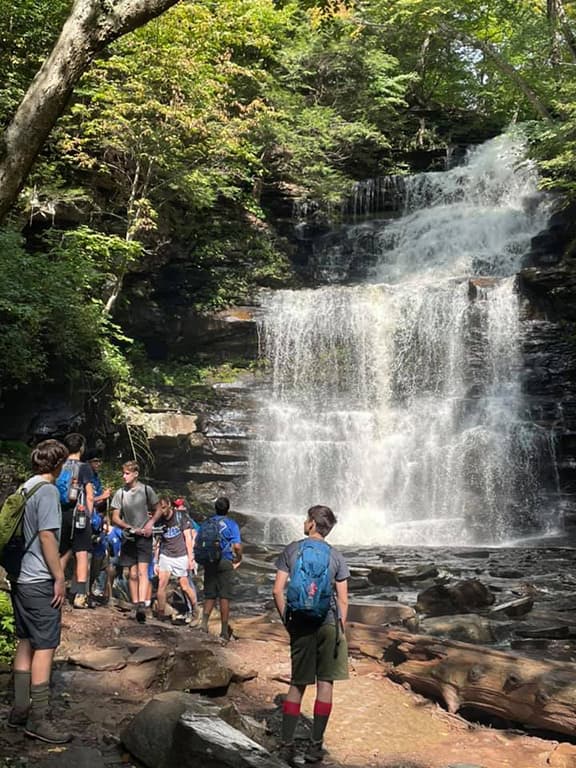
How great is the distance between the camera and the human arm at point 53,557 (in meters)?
4.23

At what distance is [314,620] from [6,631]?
2956mm

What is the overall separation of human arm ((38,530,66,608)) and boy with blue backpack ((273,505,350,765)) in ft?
4.71

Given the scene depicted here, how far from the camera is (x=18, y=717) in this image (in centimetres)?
420

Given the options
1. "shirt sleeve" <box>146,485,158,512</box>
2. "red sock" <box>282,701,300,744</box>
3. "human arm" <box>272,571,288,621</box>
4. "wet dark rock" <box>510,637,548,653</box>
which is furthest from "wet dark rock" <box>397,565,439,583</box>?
"human arm" <box>272,571,288,621</box>

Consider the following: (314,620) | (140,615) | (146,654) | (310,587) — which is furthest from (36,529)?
(140,615)

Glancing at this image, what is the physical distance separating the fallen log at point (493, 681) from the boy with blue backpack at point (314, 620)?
152 centimetres

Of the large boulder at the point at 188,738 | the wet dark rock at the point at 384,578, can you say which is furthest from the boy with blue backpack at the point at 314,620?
the wet dark rock at the point at 384,578

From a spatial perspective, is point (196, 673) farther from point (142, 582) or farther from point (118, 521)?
point (118, 521)

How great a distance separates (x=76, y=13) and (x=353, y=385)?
18.2 meters

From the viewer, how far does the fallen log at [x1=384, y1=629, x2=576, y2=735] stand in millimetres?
4973

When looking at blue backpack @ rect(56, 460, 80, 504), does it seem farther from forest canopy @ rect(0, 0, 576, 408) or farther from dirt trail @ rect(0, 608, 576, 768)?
forest canopy @ rect(0, 0, 576, 408)

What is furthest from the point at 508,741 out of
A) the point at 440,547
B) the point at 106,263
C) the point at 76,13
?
the point at 106,263

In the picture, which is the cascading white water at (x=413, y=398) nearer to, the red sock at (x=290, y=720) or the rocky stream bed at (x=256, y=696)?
the rocky stream bed at (x=256, y=696)

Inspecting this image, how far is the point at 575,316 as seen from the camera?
66.4ft
